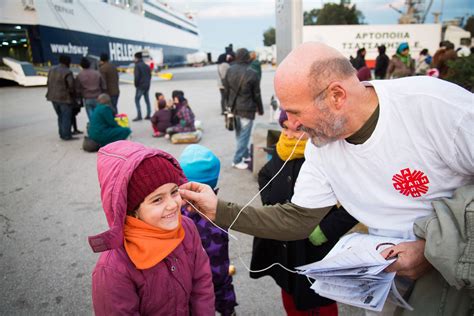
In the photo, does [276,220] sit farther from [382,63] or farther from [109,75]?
[382,63]

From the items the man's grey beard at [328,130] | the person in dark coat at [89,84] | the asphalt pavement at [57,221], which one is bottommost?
the asphalt pavement at [57,221]

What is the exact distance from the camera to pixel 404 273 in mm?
1386

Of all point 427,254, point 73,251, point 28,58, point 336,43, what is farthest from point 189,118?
point 336,43

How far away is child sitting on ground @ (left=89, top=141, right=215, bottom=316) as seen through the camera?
54.9 inches

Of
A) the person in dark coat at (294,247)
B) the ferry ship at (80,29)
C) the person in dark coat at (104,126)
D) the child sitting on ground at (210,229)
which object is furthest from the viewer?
the ferry ship at (80,29)

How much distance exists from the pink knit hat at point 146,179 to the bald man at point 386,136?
62 centimetres

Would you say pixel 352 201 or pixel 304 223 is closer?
pixel 352 201

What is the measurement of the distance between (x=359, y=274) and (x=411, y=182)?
434mm

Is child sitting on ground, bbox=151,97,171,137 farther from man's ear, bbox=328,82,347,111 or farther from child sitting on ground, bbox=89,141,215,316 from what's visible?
man's ear, bbox=328,82,347,111

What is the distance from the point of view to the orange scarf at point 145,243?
1433 mm

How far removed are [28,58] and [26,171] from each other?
19.5 metres

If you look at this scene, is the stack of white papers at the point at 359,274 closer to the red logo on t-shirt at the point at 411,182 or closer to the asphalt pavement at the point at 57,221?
the red logo on t-shirt at the point at 411,182

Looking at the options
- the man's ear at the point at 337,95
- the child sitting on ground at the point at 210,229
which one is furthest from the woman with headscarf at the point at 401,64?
the man's ear at the point at 337,95

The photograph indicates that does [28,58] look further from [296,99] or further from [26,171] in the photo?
[296,99]
